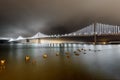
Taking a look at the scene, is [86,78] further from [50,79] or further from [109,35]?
[109,35]

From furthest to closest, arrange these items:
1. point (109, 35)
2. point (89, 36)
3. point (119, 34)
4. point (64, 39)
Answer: point (64, 39)
point (89, 36)
point (109, 35)
point (119, 34)

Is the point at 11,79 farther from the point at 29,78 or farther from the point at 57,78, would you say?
the point at 57,78

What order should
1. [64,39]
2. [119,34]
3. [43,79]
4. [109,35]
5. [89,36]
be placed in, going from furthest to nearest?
[64,39] → [89,36] → [109,35] → [119,34] → [43,79]

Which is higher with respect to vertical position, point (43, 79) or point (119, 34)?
point (119, 34)

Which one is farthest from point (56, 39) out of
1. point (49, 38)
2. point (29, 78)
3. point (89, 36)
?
point (29, 78)

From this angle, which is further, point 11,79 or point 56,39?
point 56,39

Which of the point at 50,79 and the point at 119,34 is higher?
the point at 119,34

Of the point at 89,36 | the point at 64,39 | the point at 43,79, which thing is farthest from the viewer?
the point at 64,39

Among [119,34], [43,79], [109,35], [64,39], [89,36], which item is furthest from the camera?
[64,39]

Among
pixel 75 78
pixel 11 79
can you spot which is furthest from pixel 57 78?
pixel 11 79
